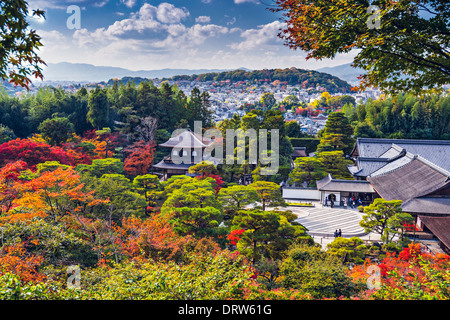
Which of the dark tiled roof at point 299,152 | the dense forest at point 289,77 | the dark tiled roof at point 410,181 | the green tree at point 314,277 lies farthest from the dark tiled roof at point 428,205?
the dense forest at point 289,77

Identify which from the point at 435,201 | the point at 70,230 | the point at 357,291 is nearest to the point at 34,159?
the point at 70,230

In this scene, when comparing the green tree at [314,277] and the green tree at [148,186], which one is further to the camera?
the green tree at [148,186]

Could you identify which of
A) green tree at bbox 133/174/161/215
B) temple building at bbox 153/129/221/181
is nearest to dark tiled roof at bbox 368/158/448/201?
temple building at bbox 153/129/221/181

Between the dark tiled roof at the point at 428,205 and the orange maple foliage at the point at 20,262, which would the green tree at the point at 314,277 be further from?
the dark tiled roof at the point at 428,205

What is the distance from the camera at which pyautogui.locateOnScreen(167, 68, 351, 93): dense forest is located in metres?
134

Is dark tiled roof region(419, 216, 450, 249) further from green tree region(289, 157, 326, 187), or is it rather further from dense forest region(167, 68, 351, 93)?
dense forest region(167, 68, 351, 93)

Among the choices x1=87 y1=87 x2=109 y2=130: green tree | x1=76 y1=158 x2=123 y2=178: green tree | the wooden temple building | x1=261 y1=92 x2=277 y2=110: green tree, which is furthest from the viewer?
x1=261 y1=92 x2=277 y2=110: green tree

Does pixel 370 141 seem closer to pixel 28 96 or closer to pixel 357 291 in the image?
pixel 357 291

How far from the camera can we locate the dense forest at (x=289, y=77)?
438 feet

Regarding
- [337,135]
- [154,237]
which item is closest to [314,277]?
[154,237]

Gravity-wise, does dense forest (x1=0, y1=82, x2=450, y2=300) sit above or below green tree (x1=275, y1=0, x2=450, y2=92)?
below

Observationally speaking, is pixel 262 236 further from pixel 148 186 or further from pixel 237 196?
pixel 148 186

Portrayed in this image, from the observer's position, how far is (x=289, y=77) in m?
148
